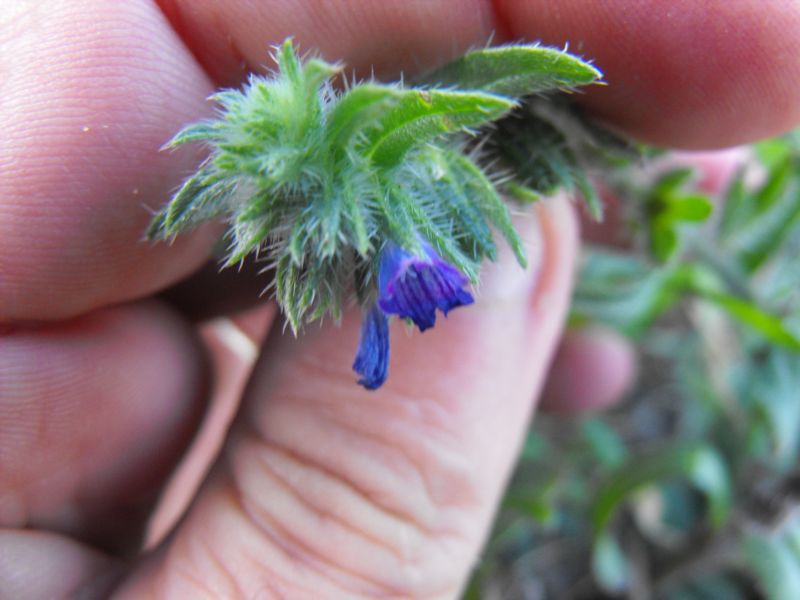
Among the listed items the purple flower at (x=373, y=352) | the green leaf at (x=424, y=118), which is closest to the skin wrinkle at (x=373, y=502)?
the purple flower at (x=373, y=352)

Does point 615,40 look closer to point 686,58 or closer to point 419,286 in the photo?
point 686,58

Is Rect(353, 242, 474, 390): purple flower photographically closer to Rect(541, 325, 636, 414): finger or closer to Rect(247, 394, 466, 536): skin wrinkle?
Rect(247, 394, 466, 536): skin wrinkle

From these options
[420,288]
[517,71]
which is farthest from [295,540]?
[517,71]

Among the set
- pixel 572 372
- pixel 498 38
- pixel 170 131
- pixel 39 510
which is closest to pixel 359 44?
pixel 498 38

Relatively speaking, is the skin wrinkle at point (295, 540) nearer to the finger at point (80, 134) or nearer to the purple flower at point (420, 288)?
the finger at point (80, 134)

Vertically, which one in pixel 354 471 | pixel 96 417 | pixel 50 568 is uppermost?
pixel 96 417

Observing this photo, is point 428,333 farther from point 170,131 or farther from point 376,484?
point 170,131
